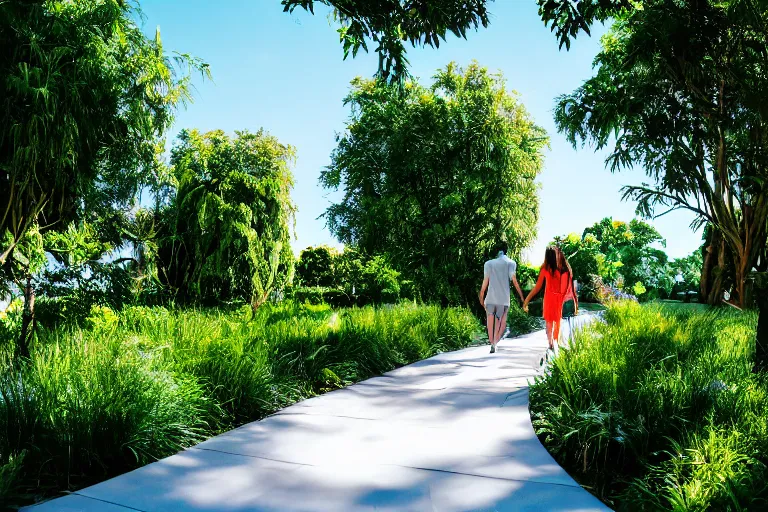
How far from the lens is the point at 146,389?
4207 millimetres

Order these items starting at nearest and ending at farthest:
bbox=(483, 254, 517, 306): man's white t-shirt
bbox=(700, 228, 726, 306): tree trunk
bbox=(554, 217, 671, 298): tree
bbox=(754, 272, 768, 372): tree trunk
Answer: bbox=(754, 272, 768, 372): tree trunk → bbox=(483, 254, 517, 306): man's white t-shirt → bbox=(700, 228, 726, 306): tree trunk → bbox=(554, 217, 671, 298): tree

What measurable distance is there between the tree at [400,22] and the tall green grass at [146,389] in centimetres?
390

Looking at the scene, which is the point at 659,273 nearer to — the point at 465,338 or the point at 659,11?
the point at 659,11

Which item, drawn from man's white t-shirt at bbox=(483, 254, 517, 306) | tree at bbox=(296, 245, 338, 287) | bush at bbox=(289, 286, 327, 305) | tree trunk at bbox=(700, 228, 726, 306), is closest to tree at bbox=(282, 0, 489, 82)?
man's white t-shirt at bbox=(483, 254, 517, 306)

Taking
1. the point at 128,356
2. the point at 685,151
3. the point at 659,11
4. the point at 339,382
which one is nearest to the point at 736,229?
the point at 685,151

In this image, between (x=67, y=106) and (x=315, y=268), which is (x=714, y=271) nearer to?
(x=315, y=268)

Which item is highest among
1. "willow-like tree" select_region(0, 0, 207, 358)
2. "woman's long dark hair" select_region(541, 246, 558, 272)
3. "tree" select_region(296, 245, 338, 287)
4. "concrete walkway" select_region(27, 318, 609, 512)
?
"willow-like tree" select_region(0, 0, 207, 358)

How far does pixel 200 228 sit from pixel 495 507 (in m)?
12.4

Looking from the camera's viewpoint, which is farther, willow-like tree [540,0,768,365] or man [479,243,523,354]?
willow-like tree [540,0,768,365]

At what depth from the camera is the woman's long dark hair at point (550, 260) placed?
895 centimetres

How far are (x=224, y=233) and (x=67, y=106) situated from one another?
614cm

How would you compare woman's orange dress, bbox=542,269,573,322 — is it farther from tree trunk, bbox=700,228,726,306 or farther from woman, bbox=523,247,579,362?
tree trunk, bbox=700,228,726,306

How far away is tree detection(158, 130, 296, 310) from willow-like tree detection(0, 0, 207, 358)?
11.6 ft

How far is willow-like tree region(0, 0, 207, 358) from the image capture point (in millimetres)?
8078
